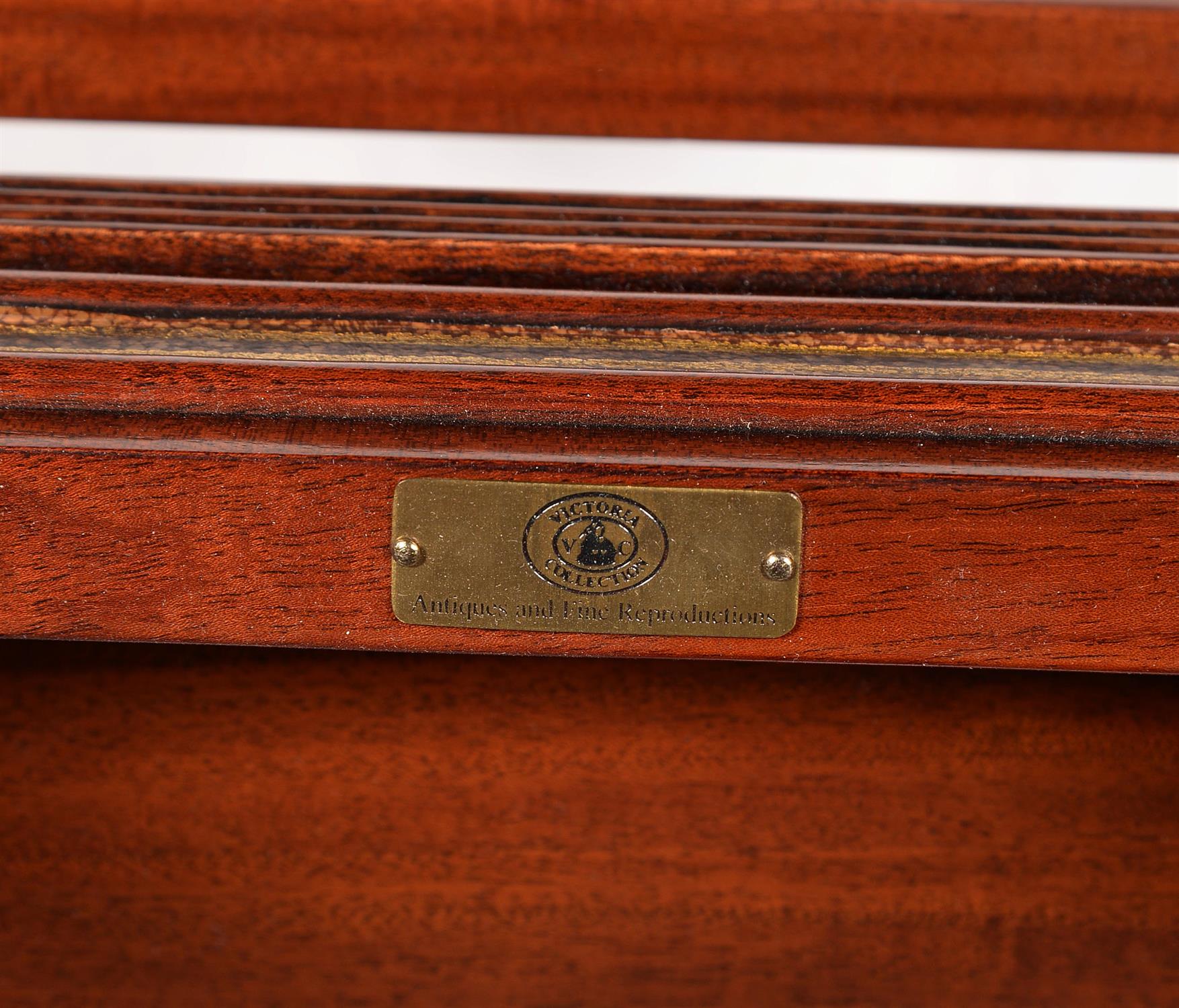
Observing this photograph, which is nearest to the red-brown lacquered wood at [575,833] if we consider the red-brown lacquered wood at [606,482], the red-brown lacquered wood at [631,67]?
the red-brown lacquered wood at [606,482]

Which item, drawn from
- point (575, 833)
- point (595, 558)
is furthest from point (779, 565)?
point (575, 833)

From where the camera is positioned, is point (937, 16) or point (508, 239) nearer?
point (508, 239)

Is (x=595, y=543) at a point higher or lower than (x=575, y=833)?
higher

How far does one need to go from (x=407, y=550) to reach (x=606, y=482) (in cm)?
9

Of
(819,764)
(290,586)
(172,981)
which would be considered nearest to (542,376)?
(290,586)

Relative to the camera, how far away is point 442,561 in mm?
518

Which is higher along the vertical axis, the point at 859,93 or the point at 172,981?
the point at 859,93

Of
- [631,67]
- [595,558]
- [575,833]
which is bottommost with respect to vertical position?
[575,833]

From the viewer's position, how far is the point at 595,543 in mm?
514

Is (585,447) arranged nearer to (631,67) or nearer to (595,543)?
(595,543)

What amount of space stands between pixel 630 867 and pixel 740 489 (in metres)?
0.38

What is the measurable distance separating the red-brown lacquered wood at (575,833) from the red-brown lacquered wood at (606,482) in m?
0.24

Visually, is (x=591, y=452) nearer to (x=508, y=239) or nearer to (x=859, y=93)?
(x=508, y=239)

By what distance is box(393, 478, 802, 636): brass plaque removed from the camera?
20.0 inches
